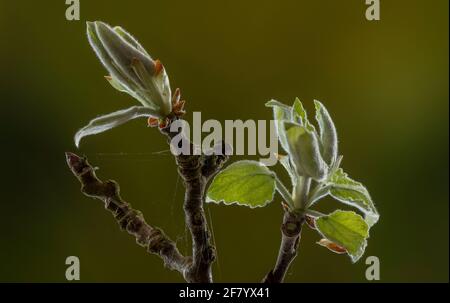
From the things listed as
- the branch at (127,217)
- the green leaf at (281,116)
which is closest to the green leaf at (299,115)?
the green leaf at (281,116)

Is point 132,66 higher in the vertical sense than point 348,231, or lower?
higher

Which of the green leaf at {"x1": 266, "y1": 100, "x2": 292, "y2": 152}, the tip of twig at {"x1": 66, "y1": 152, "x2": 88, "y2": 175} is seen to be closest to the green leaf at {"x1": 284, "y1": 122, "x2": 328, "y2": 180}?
the green leaf at {"x1": 266, "y1": 100, "x2": 292, "y2": 152}

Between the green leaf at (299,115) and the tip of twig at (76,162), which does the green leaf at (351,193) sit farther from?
the tip of twig at (76,162)

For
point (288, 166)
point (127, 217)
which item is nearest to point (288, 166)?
Result: point (288, 166)

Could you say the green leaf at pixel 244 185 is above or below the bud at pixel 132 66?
below

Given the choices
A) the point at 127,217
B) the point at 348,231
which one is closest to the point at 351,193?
the point at 348,231

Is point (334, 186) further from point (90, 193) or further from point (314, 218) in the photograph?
point (90, 193)

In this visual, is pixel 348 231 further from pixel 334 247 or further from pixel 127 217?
pixel 127 217
